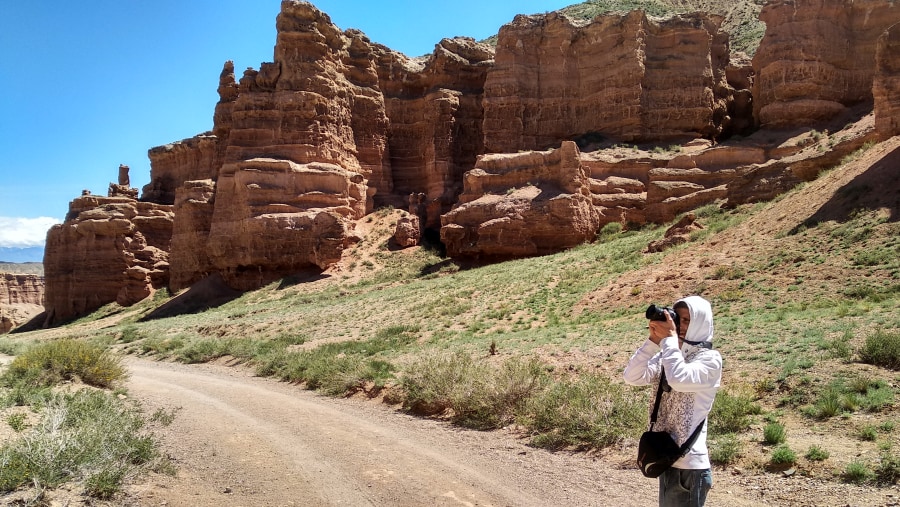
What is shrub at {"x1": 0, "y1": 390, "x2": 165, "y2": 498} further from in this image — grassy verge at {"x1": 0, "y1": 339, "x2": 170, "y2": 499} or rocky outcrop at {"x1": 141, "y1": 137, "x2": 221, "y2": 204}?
rocky outcrop at {"x1": 141, "y1": 137, "x2": 221, "y2": 204}

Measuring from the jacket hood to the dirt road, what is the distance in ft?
10.7

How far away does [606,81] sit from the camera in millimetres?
38344

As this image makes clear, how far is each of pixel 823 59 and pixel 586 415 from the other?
1284 inches

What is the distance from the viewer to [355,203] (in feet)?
130

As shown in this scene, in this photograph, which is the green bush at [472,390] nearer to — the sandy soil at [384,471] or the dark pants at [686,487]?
the sandy soil at [384,471]

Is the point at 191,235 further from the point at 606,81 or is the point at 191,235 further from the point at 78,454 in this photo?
the point at 78,454

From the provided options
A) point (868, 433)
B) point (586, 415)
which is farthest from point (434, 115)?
point (868, 433)

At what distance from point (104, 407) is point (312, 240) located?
27.1m

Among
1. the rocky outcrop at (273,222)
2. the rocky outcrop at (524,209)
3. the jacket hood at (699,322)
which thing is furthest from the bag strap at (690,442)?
the rocky outcrop at (273,222)

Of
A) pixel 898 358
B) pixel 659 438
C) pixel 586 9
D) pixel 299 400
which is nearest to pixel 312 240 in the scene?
pixel 299 400

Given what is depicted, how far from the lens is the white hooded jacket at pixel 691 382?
3847 mm

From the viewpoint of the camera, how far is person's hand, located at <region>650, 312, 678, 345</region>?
4.05m

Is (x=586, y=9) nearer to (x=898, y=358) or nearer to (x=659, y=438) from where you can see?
(x=898, y=358)

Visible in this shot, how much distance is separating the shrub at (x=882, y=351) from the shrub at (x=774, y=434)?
2.66m
